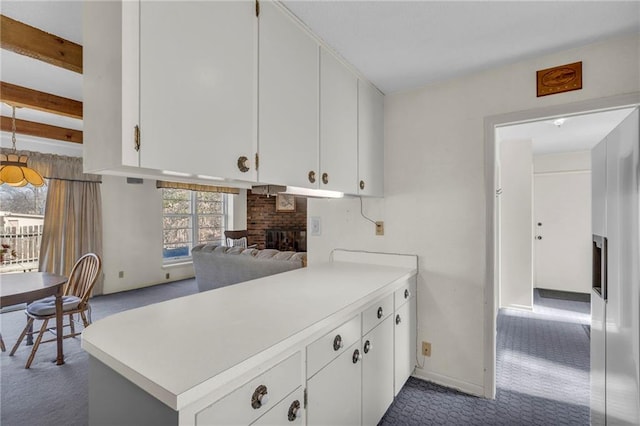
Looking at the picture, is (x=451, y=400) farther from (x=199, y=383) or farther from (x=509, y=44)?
(x=509, y=44)

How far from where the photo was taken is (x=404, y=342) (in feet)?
6.92

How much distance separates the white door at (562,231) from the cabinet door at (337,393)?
510 centimetres

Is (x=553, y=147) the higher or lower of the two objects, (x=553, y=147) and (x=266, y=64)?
the higher

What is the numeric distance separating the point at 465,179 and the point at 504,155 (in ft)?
8.76

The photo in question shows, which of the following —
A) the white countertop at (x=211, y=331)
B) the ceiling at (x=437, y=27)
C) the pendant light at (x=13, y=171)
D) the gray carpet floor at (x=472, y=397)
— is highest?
the ceiling at (x=437, y=27)

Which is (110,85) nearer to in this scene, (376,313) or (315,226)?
(376,313)

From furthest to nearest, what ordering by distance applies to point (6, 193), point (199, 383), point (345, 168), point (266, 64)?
point (6, 193) < point (345, 168) < point (266, 64) < point (199, 383)

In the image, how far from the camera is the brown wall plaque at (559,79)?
185 centimetres

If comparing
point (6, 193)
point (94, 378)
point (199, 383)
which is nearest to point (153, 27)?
point (199, 383)

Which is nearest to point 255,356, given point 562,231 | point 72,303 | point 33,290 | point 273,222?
point 33,290

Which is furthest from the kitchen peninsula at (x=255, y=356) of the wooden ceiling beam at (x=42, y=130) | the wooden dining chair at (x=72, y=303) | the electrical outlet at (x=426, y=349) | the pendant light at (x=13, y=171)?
the wooden ceiling beam at (x=42, y=130)

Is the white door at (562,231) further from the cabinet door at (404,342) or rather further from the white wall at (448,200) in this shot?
the cabinet door at (404,342)

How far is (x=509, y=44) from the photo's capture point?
1.80 meters

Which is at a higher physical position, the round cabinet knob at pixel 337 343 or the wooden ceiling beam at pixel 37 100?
the wooden ceiling beam at pixel 37 100
